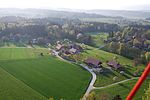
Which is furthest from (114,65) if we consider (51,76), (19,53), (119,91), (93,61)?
(19,53)

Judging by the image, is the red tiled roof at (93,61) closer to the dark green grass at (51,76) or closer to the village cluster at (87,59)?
the village cluster at (87,59)

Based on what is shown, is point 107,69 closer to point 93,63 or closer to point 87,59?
point 93,63

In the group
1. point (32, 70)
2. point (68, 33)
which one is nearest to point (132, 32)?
point (68, 33)

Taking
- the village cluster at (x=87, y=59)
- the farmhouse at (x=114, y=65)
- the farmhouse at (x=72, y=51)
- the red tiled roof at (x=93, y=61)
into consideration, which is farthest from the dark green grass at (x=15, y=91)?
the farmhouse at (x=72, y=51)

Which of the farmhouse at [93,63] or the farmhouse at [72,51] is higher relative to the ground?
the farmhouse at [93,63]

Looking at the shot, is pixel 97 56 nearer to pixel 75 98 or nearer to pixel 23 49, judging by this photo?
pixel 23 49

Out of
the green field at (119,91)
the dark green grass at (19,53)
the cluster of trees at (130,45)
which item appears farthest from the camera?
the cluster of trees at (130,45)

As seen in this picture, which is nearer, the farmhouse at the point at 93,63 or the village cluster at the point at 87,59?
the village cluster at the point at 87,59
